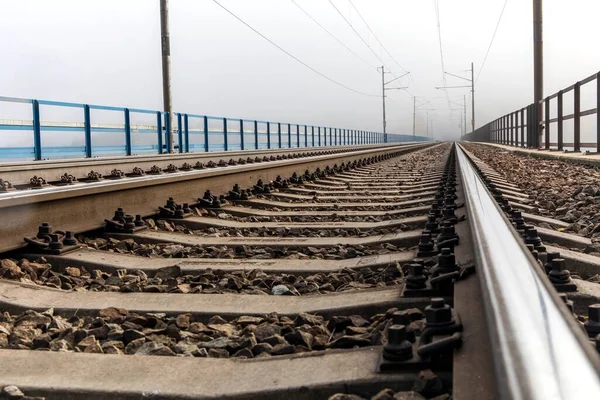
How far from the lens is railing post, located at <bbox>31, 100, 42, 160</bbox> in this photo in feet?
40.1

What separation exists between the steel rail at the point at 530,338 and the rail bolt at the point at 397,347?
0.75 ft

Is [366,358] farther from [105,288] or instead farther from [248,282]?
[105,288]

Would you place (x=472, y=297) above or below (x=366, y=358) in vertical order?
above

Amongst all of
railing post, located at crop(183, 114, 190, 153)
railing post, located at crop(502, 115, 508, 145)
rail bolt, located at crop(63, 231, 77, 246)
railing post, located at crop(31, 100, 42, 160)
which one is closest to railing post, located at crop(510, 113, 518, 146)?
railing post, located at crop(502, 115, 508, 145)

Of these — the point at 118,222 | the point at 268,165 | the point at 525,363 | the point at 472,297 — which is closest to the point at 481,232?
the point at 472,297

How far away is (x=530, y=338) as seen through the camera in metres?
1.27

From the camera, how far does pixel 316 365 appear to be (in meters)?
1.81

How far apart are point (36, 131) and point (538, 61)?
49.0ft

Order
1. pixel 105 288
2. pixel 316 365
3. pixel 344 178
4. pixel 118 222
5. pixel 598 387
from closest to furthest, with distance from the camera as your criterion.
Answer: pixel 598 387 < pixel 316 365 < pixel 105 288 < pixel 118 222 < pixel 344 178

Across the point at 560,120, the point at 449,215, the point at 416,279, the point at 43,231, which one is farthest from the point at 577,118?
the point at 416,279

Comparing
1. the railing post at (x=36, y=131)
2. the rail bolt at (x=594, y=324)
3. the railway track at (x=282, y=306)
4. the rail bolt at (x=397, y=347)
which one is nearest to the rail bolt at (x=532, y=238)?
the railway track at (x=282, y=306)

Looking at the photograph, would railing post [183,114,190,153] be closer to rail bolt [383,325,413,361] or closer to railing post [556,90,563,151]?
railing post [556,90,563,151]

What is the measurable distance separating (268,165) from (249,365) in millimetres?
6013

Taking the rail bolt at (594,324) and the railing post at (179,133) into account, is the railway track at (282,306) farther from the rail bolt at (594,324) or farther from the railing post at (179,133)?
the railing post at (179,133)
